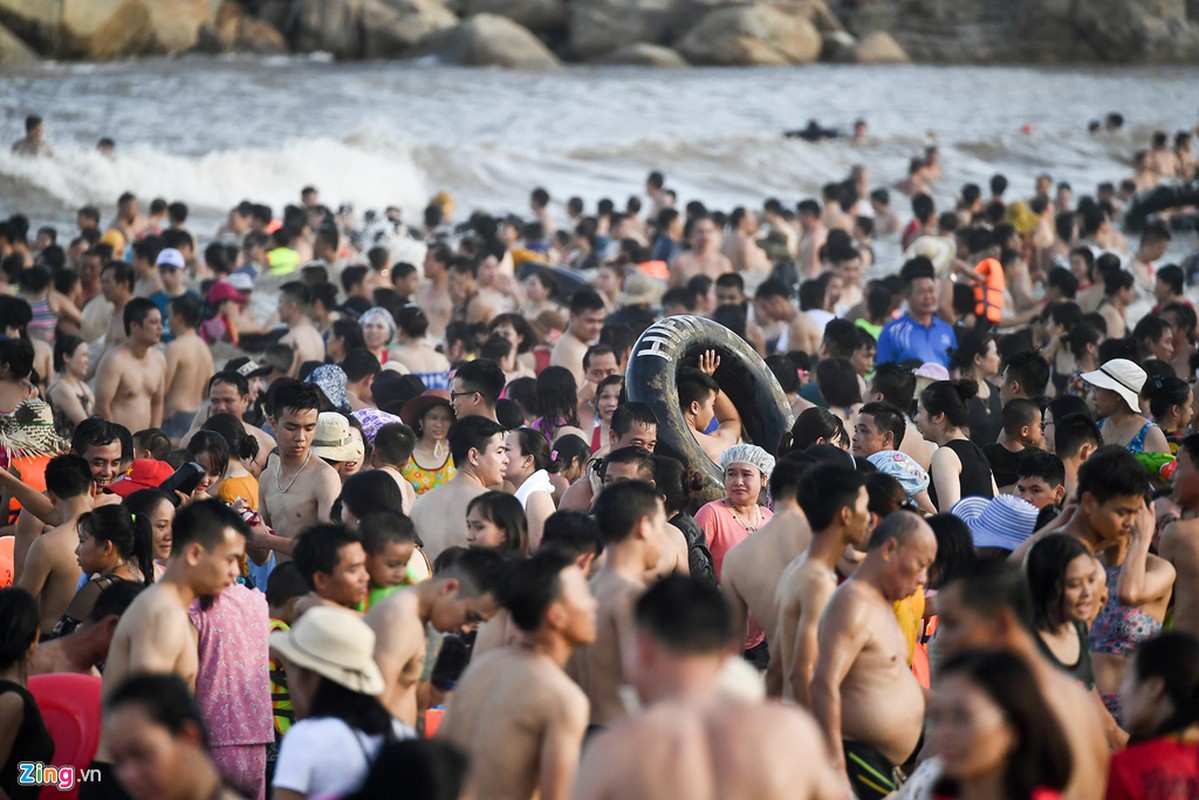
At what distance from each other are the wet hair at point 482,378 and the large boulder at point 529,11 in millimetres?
36023

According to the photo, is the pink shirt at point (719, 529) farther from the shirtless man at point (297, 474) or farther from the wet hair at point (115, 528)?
the wet hair at point (115, 528)

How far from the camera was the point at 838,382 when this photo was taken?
8164 millimetres

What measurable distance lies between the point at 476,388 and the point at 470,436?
1324mm

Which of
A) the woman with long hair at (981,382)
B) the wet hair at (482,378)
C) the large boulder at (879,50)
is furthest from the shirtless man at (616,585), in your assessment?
the large boulder at (879,50)

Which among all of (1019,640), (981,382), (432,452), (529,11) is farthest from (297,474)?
(529,11)

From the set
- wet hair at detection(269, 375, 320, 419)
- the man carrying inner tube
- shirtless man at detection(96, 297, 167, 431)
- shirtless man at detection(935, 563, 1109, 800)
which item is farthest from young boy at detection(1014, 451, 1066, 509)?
shirtless man at detection(96, 297, 167, 431)

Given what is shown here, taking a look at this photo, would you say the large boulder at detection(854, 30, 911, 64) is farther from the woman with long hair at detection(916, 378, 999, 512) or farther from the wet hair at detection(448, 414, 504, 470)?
the wet hair at detection(448, 414, 504, 470)

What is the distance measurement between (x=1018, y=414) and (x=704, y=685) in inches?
180

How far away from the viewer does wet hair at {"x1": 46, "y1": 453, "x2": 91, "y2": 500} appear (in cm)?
593

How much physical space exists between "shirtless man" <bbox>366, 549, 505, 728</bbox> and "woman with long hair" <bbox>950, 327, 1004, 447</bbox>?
4.44 meters

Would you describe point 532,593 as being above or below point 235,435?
above

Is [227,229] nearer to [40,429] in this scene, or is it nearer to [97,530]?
[40,429]

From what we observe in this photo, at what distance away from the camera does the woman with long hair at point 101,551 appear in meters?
5.30

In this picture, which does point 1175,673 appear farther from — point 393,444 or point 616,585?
point 393,444
